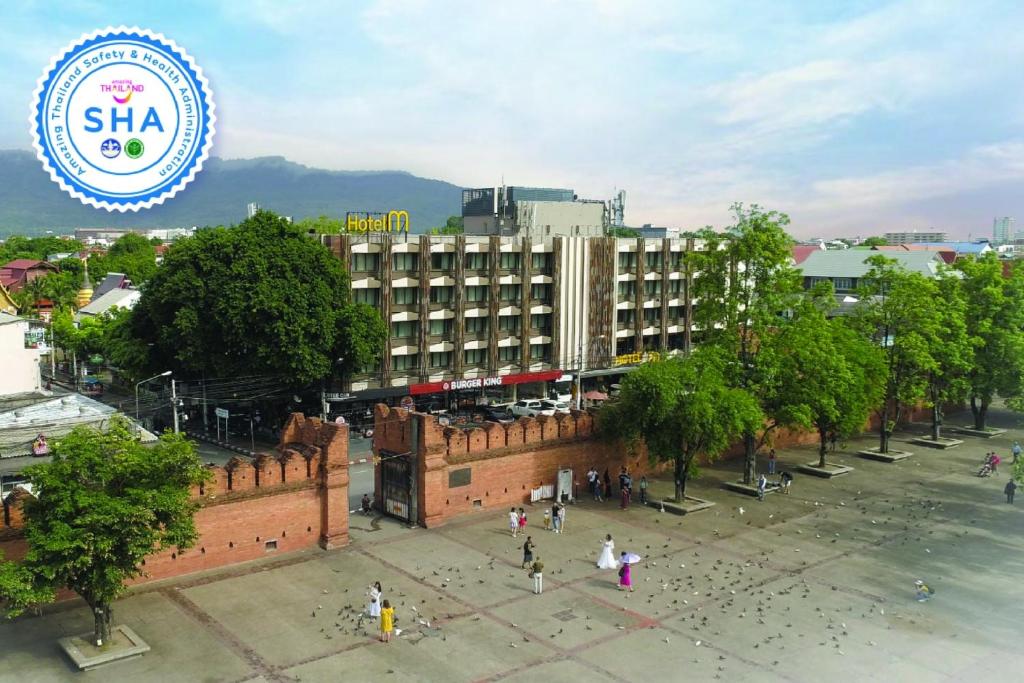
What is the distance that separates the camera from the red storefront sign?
6712 centimetres

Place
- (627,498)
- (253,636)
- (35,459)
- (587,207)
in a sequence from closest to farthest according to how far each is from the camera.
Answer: (253,636) → (35,459) → (627,498) → (587,207)

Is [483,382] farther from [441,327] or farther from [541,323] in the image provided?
[541,323]

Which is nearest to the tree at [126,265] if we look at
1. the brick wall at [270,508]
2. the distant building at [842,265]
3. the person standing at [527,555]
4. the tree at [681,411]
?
the distant building at [842,265]

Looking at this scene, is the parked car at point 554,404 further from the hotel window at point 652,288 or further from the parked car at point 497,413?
the hotel window at point 652,288

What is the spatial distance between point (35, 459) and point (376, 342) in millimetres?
26494

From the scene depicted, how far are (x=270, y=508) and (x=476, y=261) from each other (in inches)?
1536

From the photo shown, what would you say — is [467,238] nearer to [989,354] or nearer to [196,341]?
[196,341]

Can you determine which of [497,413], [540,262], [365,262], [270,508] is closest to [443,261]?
[365,262]

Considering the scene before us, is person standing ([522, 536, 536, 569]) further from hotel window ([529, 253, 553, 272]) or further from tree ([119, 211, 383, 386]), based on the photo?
hotel window ([529, 253, 553, 272])

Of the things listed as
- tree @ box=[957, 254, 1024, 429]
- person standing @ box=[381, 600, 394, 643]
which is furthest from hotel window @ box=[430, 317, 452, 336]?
person standing @ box=[381, 600, 394, 643]

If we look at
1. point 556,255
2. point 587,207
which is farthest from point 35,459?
point 587,207

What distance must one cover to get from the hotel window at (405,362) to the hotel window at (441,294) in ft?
14.4

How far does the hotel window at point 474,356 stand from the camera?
69875mm

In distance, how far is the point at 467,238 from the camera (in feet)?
224
